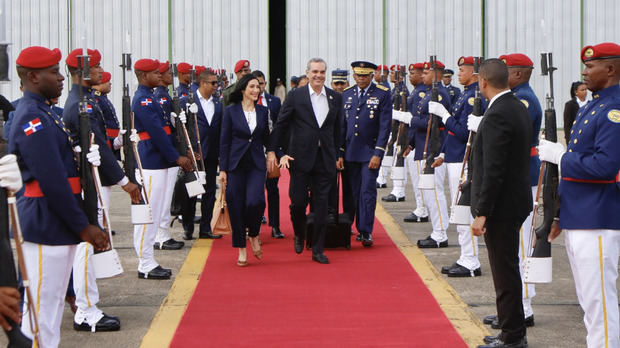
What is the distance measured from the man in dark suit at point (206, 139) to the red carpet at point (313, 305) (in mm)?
990

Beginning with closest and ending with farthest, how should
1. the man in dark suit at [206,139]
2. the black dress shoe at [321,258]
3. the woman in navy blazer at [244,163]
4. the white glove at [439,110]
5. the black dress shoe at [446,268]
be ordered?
the black dress shoe at [446,268]
the white glove at [439,110]
the woman in navy blazer at [244,163]
the black dress shoe at [321,258]
the man in dark suit at [206,139]

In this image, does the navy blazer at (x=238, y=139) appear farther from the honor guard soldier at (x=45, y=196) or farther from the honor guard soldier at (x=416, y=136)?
the honor guard soldier at (x=45, y=196)

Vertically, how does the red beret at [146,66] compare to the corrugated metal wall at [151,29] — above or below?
below

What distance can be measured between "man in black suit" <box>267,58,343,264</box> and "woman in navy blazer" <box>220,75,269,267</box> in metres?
0.20

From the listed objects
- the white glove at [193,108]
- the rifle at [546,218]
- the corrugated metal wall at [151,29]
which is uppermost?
the corrugated metal wall at [151,29]

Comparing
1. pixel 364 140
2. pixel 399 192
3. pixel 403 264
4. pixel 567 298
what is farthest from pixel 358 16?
pixel 567 298

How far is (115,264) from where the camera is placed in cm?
559

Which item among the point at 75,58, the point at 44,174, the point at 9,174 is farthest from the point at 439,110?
the point at 9,174

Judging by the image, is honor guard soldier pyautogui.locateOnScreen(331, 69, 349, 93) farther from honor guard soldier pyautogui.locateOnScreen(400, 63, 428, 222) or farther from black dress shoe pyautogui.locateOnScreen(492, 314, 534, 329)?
black dress shoe pyautogui.locateOnScreen(492, 314, 534, 329)

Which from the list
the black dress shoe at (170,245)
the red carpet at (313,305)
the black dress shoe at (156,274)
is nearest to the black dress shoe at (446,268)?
the red carpet at (313,305)

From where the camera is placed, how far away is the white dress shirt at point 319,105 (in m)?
9.16

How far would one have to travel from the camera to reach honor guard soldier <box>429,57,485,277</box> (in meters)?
8.30

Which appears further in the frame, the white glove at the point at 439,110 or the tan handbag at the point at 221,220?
the tan handbag at the point at 221,220

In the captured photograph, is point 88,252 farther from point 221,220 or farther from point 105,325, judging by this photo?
point 221,220
